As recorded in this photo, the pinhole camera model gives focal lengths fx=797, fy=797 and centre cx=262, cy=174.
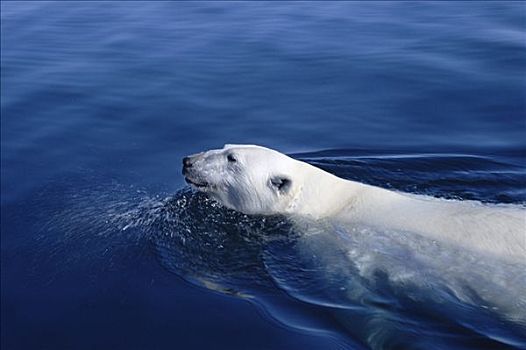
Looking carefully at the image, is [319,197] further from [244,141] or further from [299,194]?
[244,141]

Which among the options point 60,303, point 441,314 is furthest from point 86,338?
point 441,314

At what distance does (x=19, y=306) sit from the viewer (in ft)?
26.3

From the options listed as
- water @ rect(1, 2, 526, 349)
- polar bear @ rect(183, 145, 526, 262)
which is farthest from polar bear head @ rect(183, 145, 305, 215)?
water @ rect(1, 2, 526, 349)

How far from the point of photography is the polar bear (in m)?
7.83

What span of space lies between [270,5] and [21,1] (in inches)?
277

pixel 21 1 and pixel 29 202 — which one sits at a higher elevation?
pixel 21 1

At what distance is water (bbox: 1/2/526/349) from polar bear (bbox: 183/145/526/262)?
0.24 meters

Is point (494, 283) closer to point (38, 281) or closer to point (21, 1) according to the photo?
point (38, 281)

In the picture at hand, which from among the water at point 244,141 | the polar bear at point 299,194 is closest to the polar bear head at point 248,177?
the polar bear at point 299,194

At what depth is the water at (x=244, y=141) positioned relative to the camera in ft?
23.7

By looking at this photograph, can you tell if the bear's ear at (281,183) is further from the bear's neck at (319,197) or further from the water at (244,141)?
the water at (244,141)

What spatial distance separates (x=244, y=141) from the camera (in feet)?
37.9

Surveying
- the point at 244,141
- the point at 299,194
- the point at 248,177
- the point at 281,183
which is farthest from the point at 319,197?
the point at 244,141

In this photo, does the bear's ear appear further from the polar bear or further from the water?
the water
